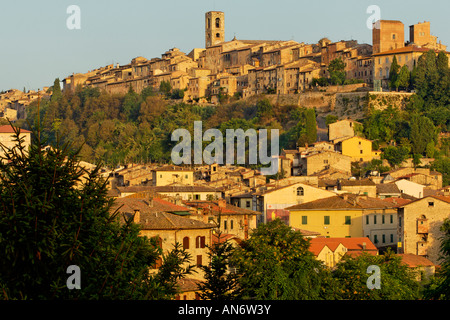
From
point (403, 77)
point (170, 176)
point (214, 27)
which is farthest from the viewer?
point (214, 27)

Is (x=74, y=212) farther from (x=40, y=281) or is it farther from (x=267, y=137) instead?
(x=267, y=137)

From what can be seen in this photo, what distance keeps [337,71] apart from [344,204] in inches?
2061

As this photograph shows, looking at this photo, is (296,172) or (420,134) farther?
(420,134)

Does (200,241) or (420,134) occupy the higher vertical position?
(420,134)

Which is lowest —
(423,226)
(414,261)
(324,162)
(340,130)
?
(414,261)

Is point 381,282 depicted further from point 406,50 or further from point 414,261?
point 406,50

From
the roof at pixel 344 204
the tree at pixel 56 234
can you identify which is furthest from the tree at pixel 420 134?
the tree at pixel 56 234

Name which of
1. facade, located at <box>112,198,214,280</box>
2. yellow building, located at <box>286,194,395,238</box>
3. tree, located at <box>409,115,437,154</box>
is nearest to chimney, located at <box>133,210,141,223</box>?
facade, located at <box>112,198,214,280</box>

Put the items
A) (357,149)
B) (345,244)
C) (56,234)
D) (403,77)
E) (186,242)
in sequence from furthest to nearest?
(403,77) < (357,149) < (345,244) < (186,242) < (56,234)

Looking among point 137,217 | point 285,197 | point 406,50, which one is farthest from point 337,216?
point 406,50

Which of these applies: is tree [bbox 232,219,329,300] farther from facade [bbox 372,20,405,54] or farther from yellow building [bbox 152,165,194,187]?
facade [bbox 372,20,405,54]

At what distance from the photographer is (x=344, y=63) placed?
105m

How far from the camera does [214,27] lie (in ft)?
454

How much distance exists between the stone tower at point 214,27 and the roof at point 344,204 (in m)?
85.4
